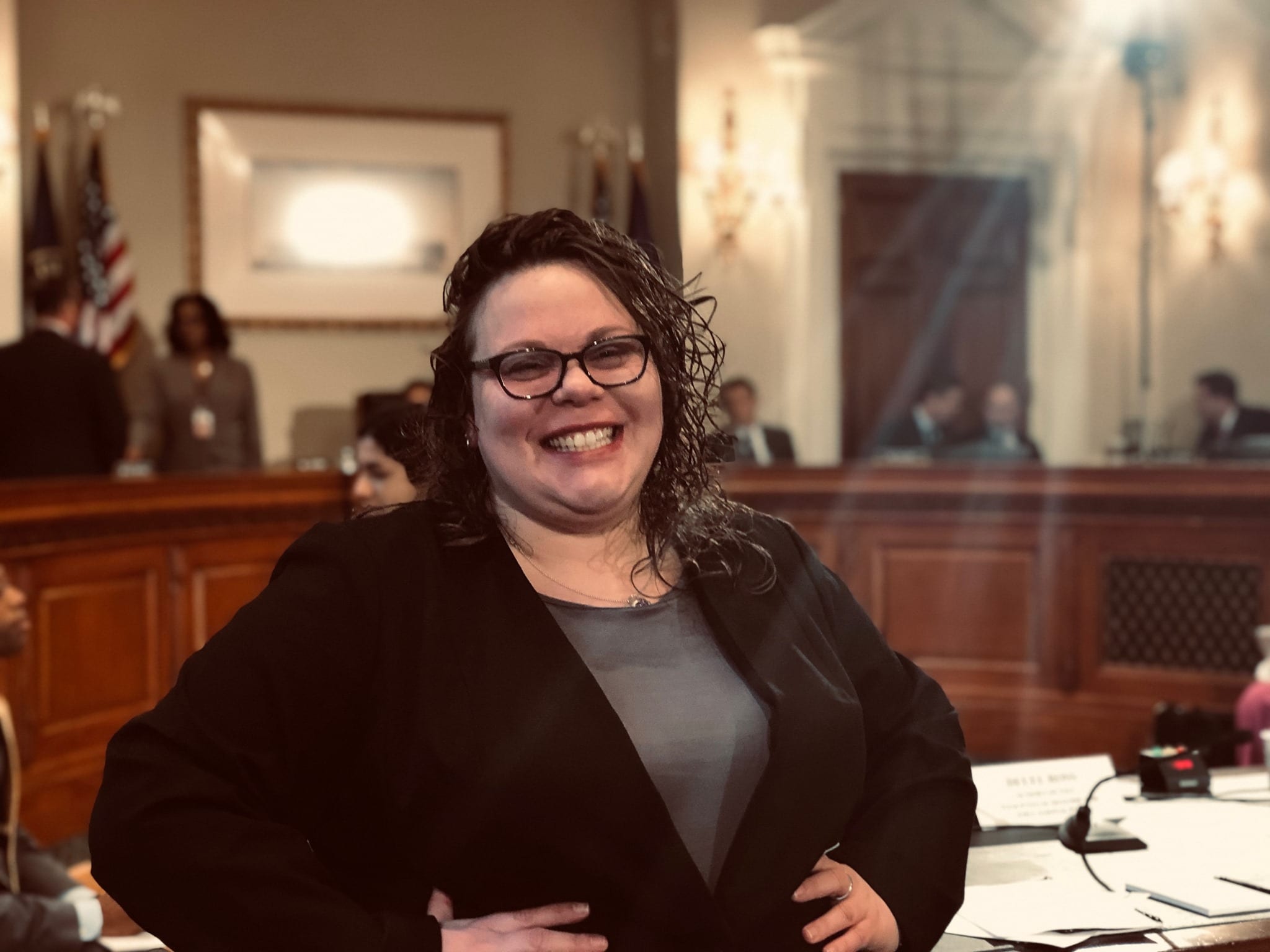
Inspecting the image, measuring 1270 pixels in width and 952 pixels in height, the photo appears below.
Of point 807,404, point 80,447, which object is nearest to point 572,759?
point 80,447

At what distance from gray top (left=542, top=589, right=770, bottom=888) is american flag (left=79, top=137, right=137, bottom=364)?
252 inches

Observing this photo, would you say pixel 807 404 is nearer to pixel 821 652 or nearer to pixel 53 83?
pixel 53 83

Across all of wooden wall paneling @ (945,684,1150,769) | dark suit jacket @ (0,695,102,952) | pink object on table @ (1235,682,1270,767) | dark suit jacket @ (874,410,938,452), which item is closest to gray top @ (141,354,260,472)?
dark suit jacket @ (874,410,938,452)

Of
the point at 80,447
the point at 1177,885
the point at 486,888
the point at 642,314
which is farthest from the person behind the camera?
the point at 80,447

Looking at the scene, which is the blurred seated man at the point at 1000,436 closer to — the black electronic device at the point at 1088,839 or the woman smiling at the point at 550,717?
the black electronic device at the point at 1088,839

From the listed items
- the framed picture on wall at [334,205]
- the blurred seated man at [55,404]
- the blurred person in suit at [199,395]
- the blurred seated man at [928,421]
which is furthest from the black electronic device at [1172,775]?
the framed picture on wall at [334,205]

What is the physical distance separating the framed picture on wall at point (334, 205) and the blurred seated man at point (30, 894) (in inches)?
202

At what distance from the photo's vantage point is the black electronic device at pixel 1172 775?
2.01m

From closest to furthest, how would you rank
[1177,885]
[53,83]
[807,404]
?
[1177,885], [53,83], [807,404]

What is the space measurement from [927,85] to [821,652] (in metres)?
7.24

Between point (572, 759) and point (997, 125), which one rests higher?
point (997, 125)

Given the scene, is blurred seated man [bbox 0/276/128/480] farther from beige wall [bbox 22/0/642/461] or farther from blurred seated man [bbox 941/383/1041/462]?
blurred seated man [bbox 941/383/1041/462]

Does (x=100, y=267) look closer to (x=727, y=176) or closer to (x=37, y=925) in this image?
(x=727, y=176)

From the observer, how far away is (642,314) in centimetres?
143
